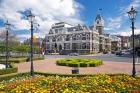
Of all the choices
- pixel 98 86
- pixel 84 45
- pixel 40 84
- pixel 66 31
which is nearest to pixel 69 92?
pixel 98 86

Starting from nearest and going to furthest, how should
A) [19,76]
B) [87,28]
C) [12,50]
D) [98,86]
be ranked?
[98,86] → [19,76] → [12,50] → [87,28]

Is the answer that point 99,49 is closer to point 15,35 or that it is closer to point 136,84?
point 15,35

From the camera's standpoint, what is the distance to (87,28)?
328 feet

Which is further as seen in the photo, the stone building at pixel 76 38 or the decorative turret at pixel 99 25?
the decorative turret at pixel 99 25

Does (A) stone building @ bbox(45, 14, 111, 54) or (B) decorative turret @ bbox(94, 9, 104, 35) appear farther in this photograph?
(B) decorative turret @ bbox(94, 9, 104, 35)

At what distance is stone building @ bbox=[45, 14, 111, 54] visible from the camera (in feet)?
327

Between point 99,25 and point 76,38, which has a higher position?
point 99,25

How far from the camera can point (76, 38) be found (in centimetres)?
10350

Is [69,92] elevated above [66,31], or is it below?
below

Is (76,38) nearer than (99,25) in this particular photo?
Yes

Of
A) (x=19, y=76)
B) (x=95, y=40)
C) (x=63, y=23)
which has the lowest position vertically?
(x=19, y=76)

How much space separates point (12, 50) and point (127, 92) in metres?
69.9

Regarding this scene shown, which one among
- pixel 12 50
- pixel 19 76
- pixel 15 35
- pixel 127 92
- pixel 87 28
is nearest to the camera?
pixel 127 92

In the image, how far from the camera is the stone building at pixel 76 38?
9969cm
